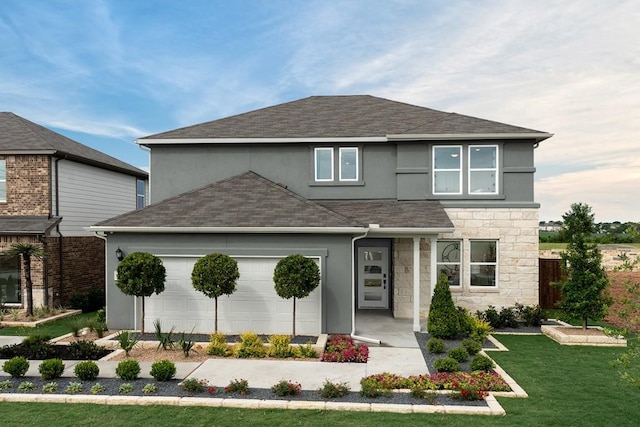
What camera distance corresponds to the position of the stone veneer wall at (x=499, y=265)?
46.8ft

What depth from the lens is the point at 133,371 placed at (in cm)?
834

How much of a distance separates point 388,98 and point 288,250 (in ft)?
33.1

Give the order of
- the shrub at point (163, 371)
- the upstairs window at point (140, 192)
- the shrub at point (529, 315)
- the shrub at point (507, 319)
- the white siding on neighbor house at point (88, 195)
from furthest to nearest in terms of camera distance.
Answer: the upstairs window at point (140, 192), the white siding on neighbor house at point (88, 195), the shrub at point (529, 315), the shrub at point (507, 319), the shrub at point (163, 371)

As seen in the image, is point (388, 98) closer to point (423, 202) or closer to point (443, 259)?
point (423, 202)

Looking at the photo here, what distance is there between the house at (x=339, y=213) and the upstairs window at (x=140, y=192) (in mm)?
7827

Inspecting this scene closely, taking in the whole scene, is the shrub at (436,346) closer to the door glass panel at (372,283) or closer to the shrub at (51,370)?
the door glass panel at (372,283)

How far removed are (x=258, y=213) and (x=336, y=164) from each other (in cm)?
432

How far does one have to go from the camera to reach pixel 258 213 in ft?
40.7

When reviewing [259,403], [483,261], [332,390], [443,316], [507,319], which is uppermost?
[483,261]

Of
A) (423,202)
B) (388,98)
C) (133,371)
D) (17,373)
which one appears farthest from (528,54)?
(17,373)

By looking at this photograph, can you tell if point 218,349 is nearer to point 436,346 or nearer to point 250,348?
point 250,348

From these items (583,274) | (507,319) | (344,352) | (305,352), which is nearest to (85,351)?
(305,352)

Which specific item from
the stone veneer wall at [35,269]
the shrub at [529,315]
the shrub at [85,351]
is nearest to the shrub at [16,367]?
the shrub at [85,351]

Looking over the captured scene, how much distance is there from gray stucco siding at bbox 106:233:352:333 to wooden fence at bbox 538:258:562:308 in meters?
9.57
